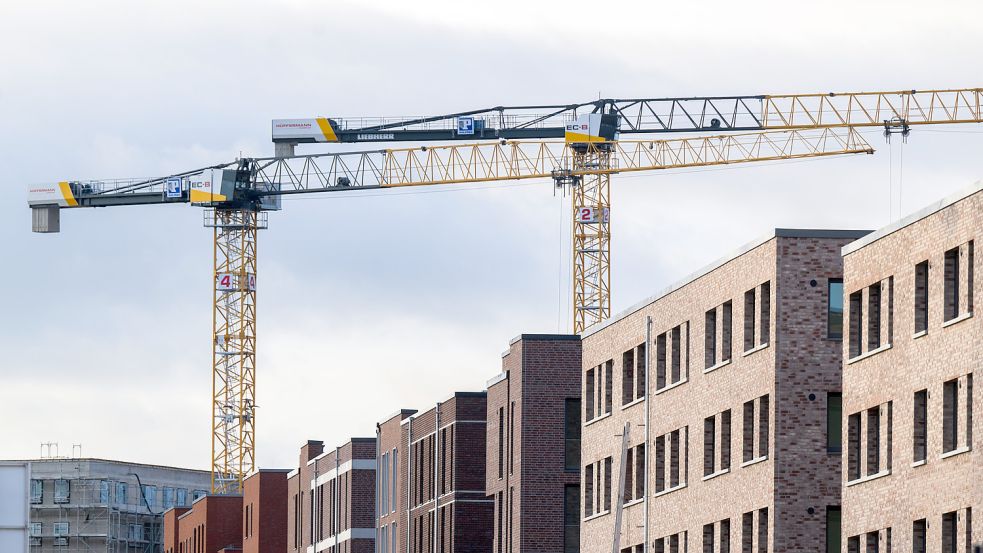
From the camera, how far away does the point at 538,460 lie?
289 feet

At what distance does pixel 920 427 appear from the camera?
192 feet

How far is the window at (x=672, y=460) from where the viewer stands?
76.1m

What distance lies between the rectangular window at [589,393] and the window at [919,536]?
28.5 metres

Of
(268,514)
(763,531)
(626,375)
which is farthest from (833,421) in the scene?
(268,514)

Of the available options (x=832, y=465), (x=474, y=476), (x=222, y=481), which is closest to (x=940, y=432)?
(x=832, y=465)

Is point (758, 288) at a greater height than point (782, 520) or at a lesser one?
greater

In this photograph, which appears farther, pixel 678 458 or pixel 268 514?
pixel 268 514

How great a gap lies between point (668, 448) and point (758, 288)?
1055cm

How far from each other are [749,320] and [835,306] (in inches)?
134

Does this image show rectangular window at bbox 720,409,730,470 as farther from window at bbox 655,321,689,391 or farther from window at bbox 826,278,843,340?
window at bbox 826,278,843,340

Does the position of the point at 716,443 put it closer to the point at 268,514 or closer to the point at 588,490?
the point at 588,490

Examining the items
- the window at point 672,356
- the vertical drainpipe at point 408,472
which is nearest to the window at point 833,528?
the window at point 672,356

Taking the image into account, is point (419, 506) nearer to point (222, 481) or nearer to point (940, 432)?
point (940, 432)

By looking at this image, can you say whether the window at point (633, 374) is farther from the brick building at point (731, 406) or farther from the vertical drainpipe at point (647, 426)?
the vertical drainpipe at point (647, 426)
